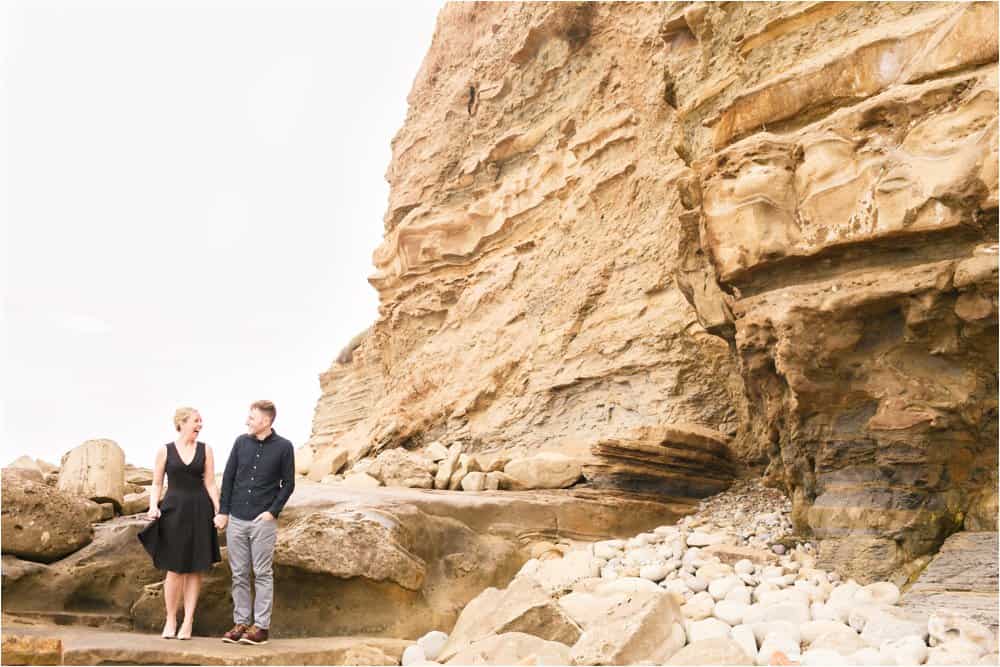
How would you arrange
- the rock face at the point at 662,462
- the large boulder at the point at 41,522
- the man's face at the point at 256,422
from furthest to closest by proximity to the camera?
1. the rock face at the point at 662,462
2. the large boulder at the point at 41,522
3. the man's face at the point at 256,422

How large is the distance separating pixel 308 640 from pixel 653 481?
4715mm

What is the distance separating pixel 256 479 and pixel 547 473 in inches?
181

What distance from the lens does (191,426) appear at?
5.71 m

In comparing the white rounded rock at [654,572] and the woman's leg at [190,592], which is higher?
the white rounded rock at [654,572]

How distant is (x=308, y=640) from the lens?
6000 millimetres

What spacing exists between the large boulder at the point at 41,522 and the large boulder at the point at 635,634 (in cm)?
399

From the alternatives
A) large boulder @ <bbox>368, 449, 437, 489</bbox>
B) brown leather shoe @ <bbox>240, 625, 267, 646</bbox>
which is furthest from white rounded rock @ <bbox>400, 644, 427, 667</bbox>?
large boulder @ <bbox>368, 449, 437, 489</bbox>

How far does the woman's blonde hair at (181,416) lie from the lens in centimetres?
571

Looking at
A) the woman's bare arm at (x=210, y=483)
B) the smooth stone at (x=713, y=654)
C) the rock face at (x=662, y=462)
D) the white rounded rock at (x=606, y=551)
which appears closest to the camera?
the smooth stone at (x=713, y=654)

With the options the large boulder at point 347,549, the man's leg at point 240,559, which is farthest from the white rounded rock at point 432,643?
the man's leg at point 240,559

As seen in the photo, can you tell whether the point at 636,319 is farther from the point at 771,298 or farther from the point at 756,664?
the point at 756,664

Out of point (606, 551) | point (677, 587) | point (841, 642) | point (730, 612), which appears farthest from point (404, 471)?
point (841, 642)

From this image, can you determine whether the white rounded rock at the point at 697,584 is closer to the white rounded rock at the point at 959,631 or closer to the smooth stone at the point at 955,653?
the white rounded rock at the point at 959,631

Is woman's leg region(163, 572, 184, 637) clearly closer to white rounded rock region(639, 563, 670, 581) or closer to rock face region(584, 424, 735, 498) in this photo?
white rounded rock region(639, 563, 670, 581)
